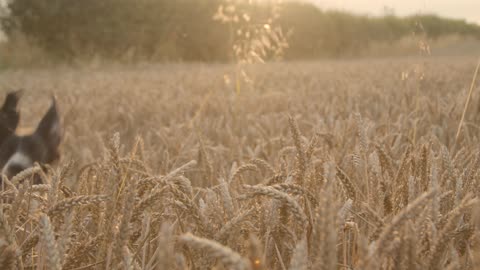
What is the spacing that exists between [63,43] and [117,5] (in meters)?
2.01

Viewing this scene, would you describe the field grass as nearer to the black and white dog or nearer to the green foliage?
the black and white dog

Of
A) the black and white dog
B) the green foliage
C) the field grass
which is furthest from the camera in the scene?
the green foliage

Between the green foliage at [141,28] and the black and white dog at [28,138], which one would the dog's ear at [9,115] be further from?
the green foliage at [141,28]

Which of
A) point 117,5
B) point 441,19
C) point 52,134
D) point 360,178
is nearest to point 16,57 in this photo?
point 117,5

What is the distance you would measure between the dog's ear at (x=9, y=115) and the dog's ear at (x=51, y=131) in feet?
0.52

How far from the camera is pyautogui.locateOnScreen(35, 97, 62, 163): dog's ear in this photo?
3.13 m

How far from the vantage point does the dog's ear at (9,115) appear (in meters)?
3.11

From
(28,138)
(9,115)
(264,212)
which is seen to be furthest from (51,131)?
(264,212)

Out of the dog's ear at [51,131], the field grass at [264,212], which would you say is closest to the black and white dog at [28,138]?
the dog's ear at [51,131]

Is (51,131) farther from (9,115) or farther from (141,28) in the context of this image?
(141,28)

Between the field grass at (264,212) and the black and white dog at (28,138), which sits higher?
the field grass at (264,212)

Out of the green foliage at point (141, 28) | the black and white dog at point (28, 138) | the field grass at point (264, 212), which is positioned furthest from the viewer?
the green foliage at point (141, 28)

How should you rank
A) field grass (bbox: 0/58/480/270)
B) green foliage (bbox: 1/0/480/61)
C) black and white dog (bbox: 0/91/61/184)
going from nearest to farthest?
field grass (bbox: 0/58/480/270)
black and white dog (bbox: 0/91/61/184)
green foliage (bbox: 1/0/480/61)

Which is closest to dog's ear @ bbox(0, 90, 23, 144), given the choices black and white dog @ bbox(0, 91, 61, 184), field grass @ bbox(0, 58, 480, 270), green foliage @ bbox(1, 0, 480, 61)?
black and white dog @ bbox(0, 91, 61, 184)
